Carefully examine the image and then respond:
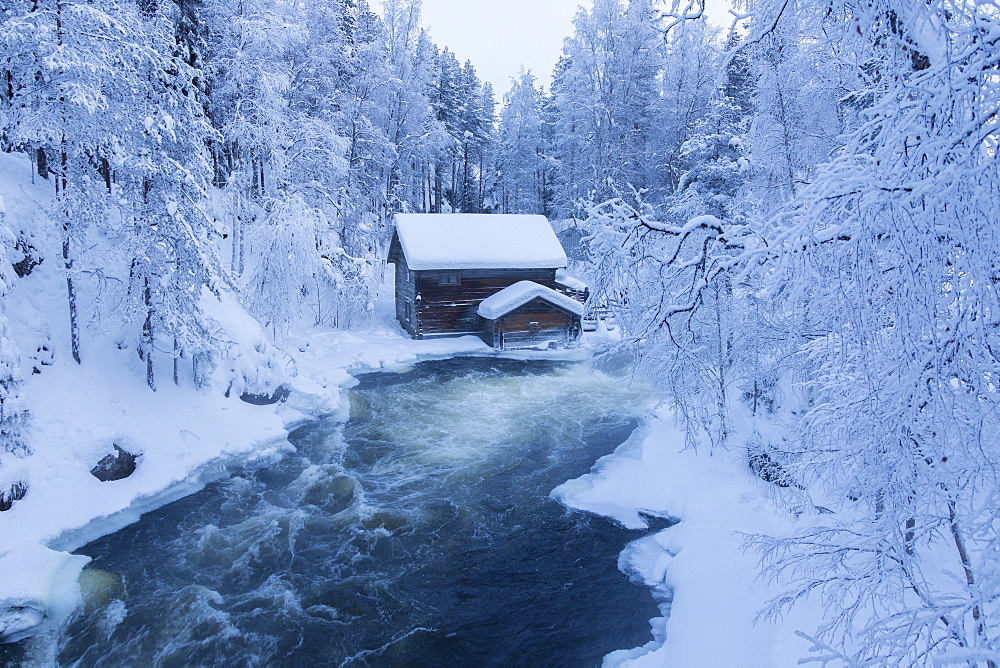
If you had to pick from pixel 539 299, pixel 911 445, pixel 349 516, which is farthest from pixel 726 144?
pixel 911 445

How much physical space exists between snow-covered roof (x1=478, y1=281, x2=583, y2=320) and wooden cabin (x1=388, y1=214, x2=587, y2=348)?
2.1 inches

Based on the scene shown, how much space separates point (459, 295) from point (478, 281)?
126 centimetres

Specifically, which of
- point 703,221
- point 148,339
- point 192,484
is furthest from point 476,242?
point 703,221

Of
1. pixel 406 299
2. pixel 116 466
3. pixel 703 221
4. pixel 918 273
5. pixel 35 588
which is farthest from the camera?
pixel 406 299

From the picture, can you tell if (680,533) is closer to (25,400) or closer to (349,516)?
(349,516)

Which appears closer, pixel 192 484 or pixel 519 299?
pixel 192 484

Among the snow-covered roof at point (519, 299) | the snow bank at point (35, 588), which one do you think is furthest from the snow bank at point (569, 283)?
the snow bank at point (35, 588)

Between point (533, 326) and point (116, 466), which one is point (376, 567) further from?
point (533, 326)

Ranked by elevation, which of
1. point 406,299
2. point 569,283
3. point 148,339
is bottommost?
point 148,339

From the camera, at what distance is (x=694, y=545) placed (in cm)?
920

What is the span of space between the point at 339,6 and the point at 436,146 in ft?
30.7

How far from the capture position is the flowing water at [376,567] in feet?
24.5

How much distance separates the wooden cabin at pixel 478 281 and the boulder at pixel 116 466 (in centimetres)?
1593

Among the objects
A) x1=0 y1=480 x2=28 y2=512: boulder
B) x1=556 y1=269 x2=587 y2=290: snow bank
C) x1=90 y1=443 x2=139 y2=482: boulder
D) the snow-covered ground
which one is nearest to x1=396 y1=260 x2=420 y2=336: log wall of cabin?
x1=556 y1=269 x2=587 y2=290: snow bank
